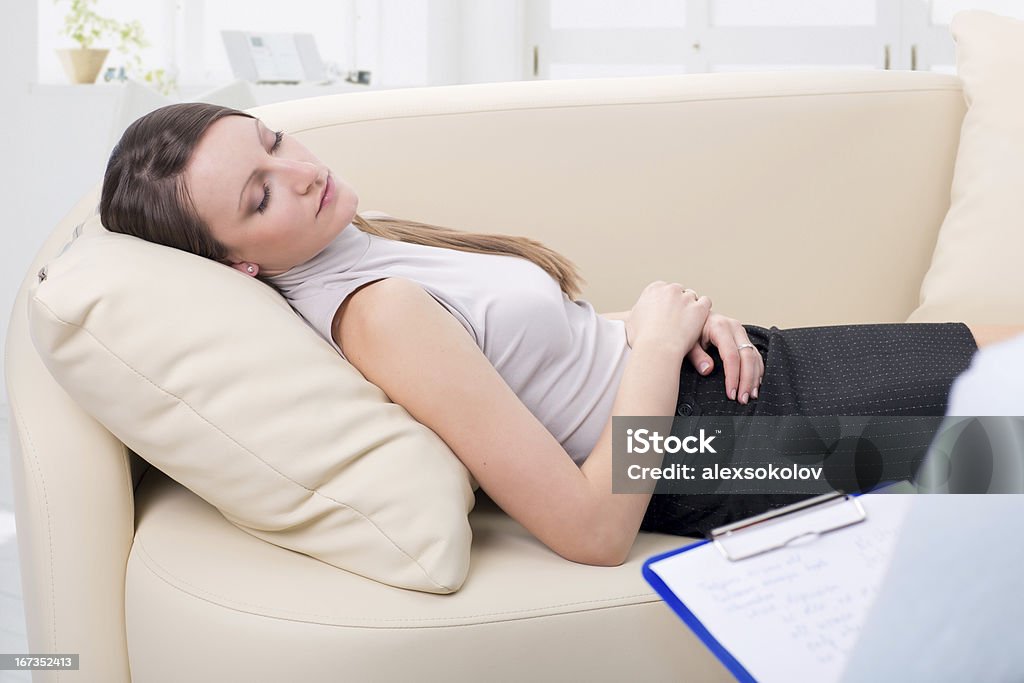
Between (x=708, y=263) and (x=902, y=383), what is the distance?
53cm

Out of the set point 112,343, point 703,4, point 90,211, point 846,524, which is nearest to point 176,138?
point 112,343

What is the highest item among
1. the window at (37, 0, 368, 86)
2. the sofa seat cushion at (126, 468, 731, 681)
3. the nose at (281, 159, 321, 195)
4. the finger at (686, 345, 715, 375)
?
the window at (37, 0, 368, 86)

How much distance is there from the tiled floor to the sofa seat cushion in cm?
77

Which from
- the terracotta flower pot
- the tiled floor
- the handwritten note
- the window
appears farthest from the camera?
the window

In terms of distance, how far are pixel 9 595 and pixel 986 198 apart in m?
1.89

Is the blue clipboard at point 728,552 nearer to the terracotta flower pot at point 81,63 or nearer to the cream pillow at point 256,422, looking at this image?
the cream pillow at point 256,422

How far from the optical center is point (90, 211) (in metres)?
1.39

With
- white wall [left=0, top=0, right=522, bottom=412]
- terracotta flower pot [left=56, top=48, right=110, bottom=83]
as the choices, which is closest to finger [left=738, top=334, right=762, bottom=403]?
white wall [left=0, top=0, right=522, bottom=412]

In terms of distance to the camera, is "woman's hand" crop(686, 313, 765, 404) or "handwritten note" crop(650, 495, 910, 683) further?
"woman's hand" crop(686, 313, 765, 404)

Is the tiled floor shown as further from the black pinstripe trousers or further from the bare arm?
the black pinstripe trousers

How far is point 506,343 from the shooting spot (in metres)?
1.14

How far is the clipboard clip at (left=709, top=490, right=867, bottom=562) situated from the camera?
82 cm

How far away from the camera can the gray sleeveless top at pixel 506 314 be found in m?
1.14

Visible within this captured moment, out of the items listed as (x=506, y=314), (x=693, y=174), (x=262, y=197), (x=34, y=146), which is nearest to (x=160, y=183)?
(x=262, y=197)
